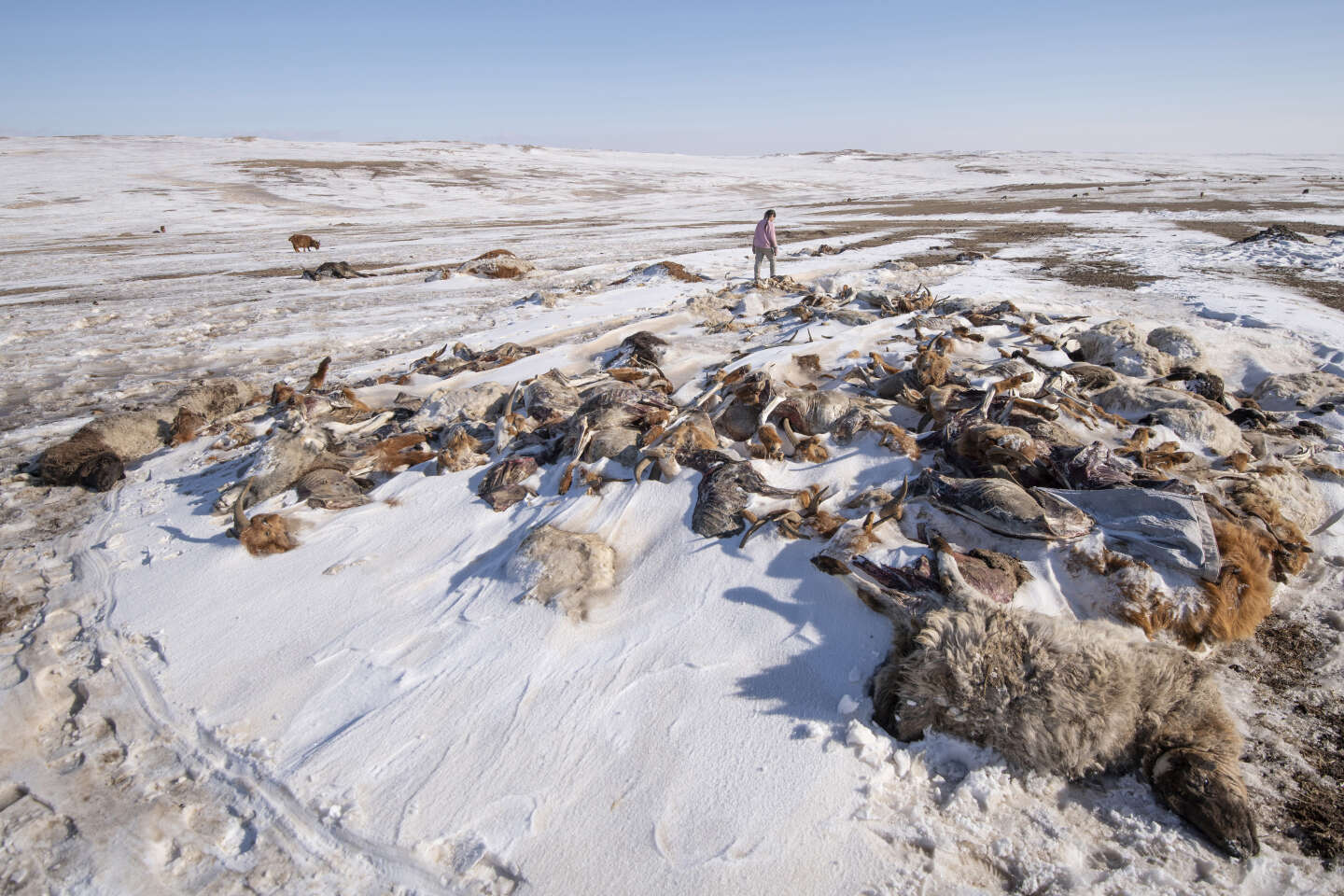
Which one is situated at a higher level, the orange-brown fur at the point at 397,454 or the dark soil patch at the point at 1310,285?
the dark soil patch at the point at 1310,285

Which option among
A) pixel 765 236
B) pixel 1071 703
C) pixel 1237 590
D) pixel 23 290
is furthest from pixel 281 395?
pixel 23 290

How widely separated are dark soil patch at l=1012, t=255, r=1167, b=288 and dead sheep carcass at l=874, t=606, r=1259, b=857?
9219mm

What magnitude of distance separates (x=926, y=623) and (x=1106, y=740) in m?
0.63

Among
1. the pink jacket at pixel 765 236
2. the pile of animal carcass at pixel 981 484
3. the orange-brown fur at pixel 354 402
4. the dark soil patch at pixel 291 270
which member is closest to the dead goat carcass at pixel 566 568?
the pile of animal carcass at pixel 981 484

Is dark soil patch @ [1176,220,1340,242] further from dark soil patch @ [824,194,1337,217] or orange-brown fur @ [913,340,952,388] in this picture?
orange-brown fur @ [913,340,952,388]

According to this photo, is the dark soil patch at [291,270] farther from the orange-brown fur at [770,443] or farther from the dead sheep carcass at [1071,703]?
the dead sheep carcass at [1071,703]

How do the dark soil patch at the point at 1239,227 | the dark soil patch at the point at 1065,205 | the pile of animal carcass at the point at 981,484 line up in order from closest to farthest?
the pile of animal carcass at the point at 981,484
the dark soil patch at the point at 1239,227
the dark soil patch at the point at 1065,205

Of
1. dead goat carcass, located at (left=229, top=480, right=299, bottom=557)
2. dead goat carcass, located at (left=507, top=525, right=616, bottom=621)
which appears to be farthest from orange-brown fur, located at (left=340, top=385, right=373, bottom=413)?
dead goat carcass, located at (left=507, top=525, right=616, bottom=621)

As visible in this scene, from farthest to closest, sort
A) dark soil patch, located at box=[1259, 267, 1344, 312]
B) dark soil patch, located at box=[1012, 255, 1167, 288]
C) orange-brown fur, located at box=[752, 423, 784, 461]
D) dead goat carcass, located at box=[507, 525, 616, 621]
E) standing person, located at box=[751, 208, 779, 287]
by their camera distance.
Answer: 1. standing person, located at box=[751, 208, 779, 287]
2. dark soil patch, located at box=[1012, 255, 1167, 288]
3. dark soil patch, located at box=[1259, 267, 1344, 312]
4. orange-brown fur, located at box=[752, 423, 784, 461]
5. dead goat carcass, located at box=[507, 525, 616, 621]

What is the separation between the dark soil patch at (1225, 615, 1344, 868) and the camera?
199 cm

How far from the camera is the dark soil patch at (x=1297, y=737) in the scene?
6.52 feet

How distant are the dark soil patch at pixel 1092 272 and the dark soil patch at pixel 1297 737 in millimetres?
8486

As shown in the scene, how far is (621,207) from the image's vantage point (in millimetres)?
30250

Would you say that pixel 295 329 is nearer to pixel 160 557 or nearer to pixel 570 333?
pixel 570 333
